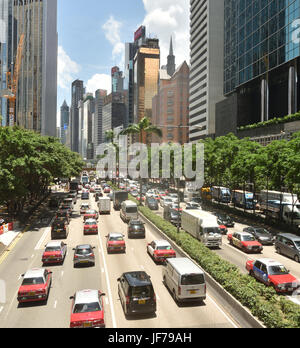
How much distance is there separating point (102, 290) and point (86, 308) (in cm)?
540

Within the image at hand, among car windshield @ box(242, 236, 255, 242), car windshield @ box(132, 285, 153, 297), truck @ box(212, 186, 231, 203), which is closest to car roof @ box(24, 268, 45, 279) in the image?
car windshield @ box(132, 285, 153, 297)

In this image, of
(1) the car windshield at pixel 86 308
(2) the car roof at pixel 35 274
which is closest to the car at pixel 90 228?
(2) the car roof at pixel 35 274

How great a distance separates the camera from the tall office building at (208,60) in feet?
440

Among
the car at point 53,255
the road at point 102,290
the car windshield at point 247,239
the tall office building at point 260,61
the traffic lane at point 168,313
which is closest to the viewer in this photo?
the traffic lane at point 168,313

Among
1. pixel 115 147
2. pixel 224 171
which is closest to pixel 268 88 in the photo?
pixel 224 171

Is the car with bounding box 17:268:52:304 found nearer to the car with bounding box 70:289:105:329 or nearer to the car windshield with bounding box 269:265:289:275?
the car with bounding box 70:289:105:329

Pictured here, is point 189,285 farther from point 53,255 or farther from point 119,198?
point 119,198

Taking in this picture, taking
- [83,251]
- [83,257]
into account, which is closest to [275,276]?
[83,257]

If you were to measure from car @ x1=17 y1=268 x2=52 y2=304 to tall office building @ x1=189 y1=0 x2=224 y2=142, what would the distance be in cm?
11361

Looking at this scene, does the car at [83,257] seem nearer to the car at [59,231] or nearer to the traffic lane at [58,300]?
the traffic lane at [58,300]

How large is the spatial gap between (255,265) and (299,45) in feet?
186

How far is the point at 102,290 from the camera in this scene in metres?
20.0

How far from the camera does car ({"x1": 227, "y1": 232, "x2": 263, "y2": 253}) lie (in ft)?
94.7

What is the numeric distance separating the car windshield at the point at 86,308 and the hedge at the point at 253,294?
22.8 ft
